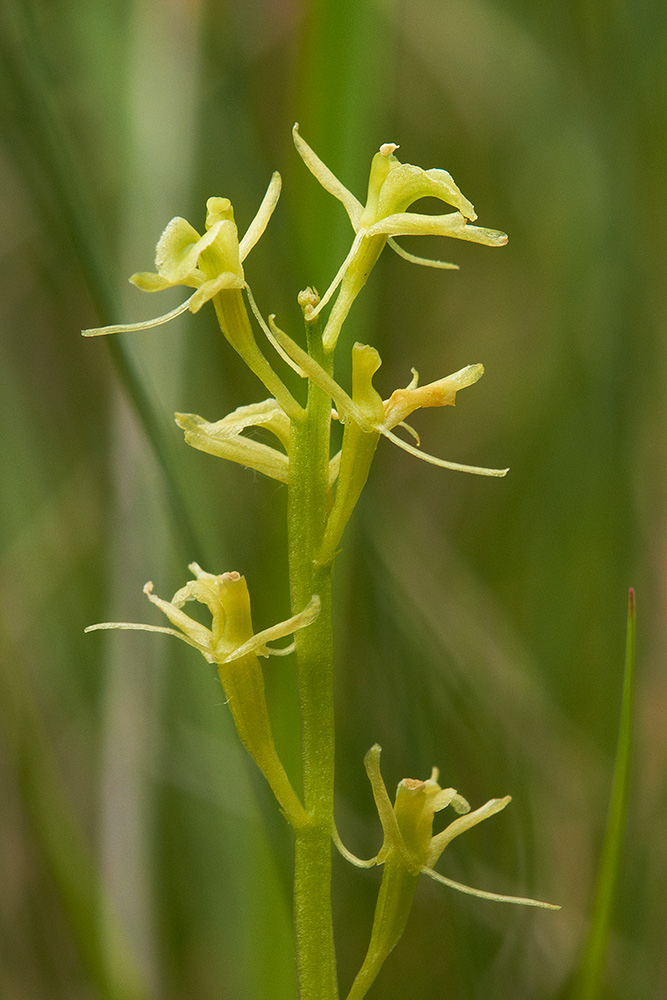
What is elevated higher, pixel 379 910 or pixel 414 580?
Result: pixel 414 580

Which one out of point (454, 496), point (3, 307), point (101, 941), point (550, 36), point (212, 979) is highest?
point (550, 36)

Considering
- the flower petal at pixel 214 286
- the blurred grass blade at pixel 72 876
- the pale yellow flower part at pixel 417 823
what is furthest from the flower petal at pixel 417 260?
the blurred grass blade at pixel 72 876

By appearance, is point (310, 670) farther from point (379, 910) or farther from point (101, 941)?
point (101, 941)

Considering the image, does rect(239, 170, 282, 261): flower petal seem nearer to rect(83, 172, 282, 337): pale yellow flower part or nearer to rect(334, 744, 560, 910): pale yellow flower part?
rect(83, 172, 282, 337): pale yellow flower part

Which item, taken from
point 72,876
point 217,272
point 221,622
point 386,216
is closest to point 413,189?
point 386,216

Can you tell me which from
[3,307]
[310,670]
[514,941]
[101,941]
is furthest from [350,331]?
[3,307]

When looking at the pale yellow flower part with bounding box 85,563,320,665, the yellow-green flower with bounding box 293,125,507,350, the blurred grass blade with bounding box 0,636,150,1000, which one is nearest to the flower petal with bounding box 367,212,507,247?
the yellow-green flower with bounding box 293,125,507,350

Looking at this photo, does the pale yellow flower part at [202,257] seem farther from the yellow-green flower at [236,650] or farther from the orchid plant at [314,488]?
the yellow-green flower at [236,650]
